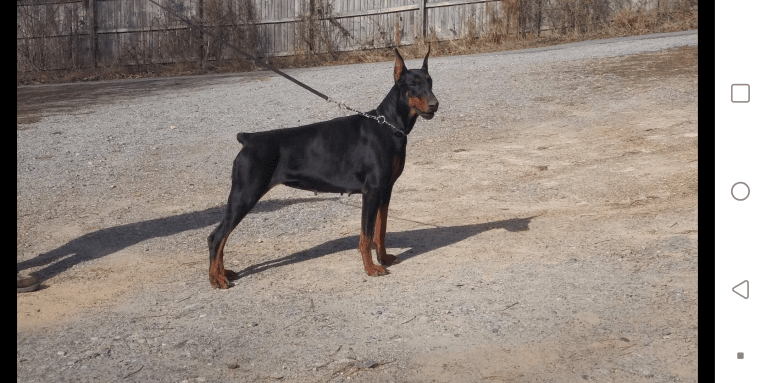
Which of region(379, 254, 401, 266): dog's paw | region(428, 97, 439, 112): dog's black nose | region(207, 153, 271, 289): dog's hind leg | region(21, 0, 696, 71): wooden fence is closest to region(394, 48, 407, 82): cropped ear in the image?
region(428, 97, 439, 112): dog's black nose

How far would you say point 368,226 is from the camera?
5.81m

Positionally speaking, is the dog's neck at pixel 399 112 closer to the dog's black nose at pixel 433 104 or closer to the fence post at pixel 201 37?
the dog's black nose at pixel 433 104

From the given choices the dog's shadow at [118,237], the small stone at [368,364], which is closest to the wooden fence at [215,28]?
the dog's shadow at [118,237]

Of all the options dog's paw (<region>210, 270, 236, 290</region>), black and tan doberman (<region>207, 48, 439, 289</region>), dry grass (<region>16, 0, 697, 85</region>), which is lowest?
dog's paw (<region>210, 270, 236, 290</region>)

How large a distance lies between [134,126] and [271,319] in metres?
8.99

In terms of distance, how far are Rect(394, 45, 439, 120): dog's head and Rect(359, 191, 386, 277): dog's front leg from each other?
0.78 metres

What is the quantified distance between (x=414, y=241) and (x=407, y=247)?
0.21 m

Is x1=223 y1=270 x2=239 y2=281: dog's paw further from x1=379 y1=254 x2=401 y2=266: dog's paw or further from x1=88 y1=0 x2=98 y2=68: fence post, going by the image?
x1=88 y1=0 x2=98 y2=68: fence post

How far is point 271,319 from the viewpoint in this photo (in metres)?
5.07

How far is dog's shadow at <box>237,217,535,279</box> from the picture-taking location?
6504mm

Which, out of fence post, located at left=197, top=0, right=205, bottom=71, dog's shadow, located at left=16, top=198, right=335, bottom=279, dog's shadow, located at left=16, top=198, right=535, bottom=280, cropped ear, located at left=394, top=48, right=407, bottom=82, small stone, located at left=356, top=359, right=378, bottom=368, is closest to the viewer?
small stone, located at left=356, top=359, right=378, bottom=368

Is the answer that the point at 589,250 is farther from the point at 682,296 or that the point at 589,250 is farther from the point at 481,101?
the point at 481,101

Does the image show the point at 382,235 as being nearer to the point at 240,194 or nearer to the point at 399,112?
the point at 399,112

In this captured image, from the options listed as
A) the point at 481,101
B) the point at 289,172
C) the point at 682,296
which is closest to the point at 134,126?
the point at 481,101
